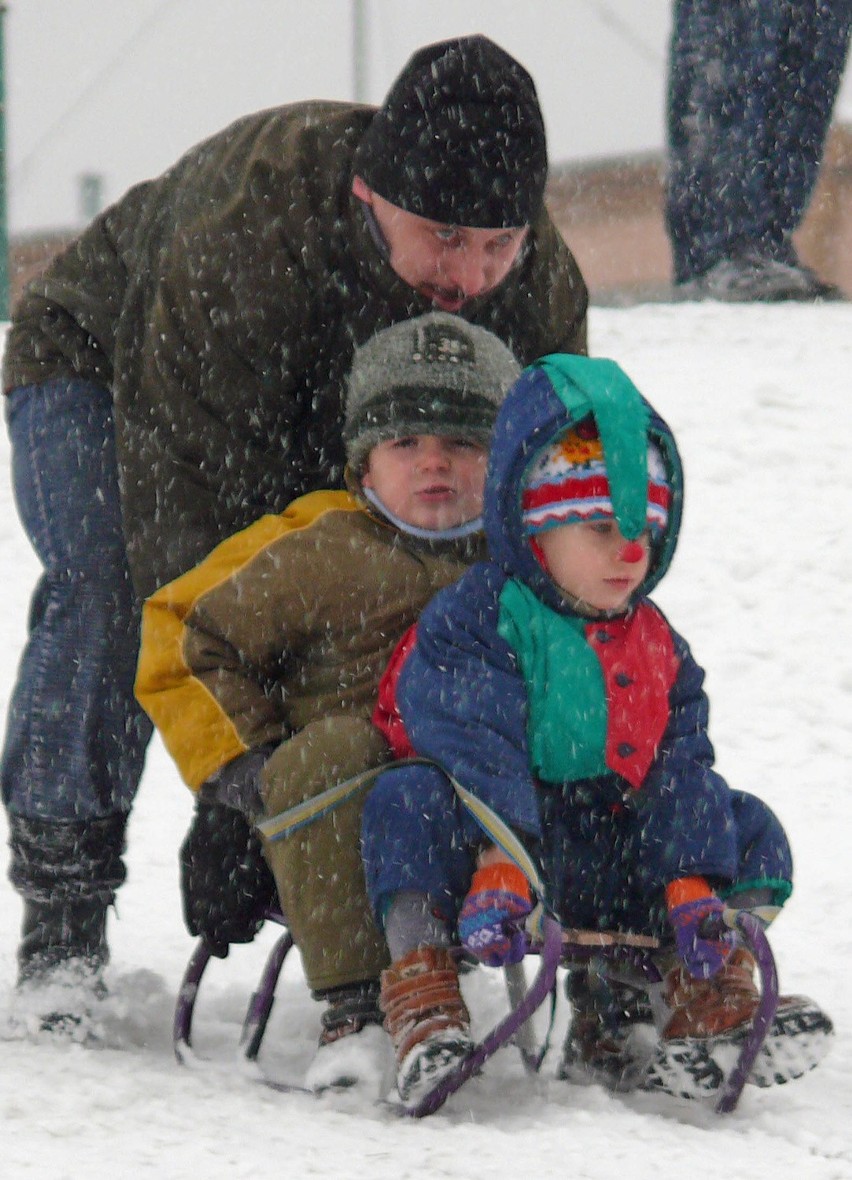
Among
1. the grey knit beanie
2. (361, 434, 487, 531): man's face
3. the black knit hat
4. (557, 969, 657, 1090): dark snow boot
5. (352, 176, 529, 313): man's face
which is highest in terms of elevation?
the black knit hat

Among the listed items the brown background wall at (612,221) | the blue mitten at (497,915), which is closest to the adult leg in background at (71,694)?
the blue mitten at (497,915)

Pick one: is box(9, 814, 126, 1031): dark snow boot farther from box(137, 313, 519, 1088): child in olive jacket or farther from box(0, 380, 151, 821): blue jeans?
box(137, 313, 519, 1088): child in olive jacket

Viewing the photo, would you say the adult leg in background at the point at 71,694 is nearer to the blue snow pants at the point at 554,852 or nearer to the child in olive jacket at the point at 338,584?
the child in olive jacket at the point at 338,584

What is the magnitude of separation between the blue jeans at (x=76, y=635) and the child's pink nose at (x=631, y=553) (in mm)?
971

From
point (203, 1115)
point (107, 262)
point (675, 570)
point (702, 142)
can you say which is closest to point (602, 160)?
point (702, 142)

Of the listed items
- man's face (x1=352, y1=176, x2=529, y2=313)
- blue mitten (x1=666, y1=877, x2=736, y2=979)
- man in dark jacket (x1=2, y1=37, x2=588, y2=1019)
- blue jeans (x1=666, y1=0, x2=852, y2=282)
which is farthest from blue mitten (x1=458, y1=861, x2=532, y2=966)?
blue jeans (x1=666, y1=0, x2=852, y2=282)

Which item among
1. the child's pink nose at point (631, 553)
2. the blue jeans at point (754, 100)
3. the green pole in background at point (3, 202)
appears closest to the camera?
the child's pink nose at point (631, 553)

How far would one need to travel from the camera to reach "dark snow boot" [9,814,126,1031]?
334cm

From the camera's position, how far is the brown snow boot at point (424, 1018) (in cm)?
253

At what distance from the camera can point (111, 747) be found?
3.36m

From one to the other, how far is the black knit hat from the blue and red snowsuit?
0.99 ft

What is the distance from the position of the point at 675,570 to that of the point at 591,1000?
12.2 ft

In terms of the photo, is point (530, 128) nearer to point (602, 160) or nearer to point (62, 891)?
point (62, 891)

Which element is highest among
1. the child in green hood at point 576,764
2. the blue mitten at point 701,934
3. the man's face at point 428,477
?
the man's face at point 428,477
